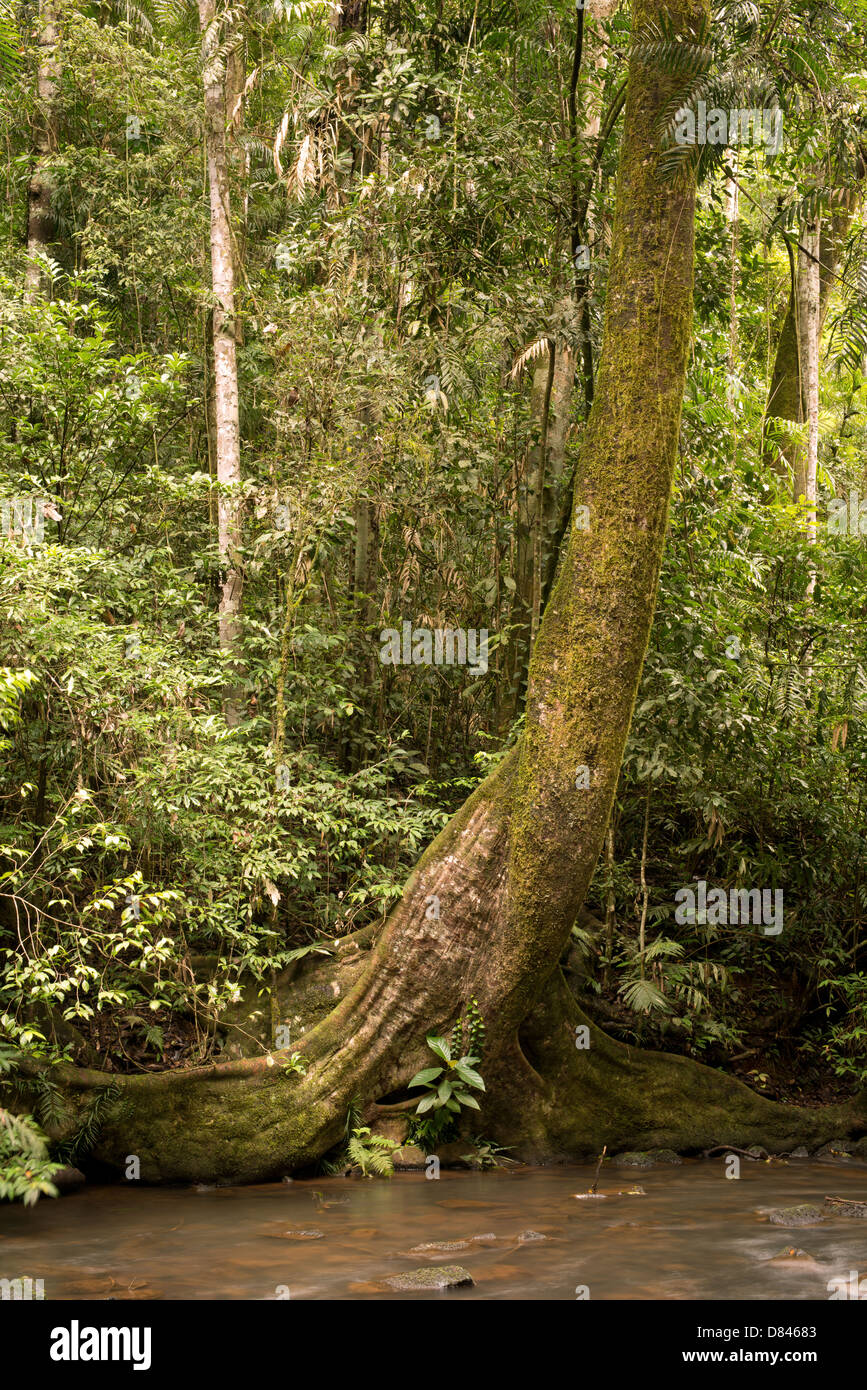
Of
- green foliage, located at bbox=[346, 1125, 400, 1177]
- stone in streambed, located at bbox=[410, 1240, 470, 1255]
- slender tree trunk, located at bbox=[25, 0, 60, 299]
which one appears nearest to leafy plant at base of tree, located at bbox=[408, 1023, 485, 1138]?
green foliage, located at bbox=[346, 1125, 400, 1177]

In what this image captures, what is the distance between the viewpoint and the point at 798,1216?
555cm

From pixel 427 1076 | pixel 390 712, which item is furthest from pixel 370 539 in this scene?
pixel 427 1076

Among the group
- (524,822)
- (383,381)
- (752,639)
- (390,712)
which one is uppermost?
(383,381)

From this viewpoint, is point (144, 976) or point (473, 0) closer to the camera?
point (144, 976)

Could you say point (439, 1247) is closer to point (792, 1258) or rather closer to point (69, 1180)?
point (792, 1258)

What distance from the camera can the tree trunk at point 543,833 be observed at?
6.34 m

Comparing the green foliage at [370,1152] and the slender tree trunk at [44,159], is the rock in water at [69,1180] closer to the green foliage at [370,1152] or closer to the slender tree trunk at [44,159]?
the green foliage at [370,1152]

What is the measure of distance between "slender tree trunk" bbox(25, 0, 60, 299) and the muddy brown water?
30.6ft

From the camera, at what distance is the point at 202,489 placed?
25.4ft

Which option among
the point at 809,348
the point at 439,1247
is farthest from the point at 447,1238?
the point at 809,348

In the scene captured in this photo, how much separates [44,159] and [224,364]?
470cm

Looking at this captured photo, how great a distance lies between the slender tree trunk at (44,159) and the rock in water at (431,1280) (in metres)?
10.2

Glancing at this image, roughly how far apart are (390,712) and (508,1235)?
4.82 m

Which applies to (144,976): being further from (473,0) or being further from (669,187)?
(473,0)
